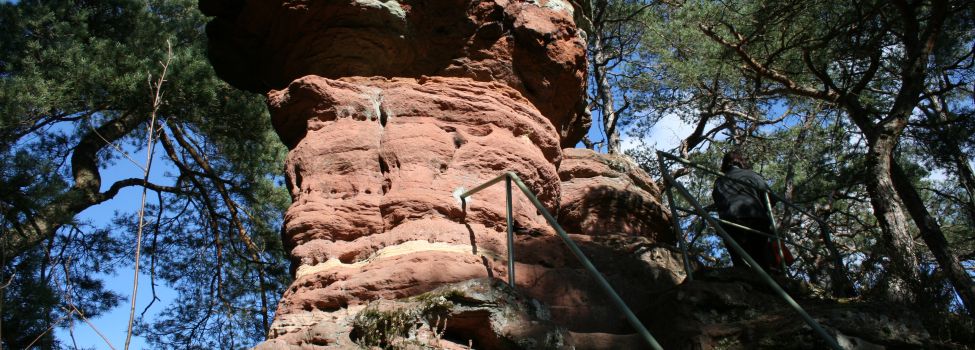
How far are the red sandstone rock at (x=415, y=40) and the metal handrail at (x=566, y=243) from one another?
5.78ft

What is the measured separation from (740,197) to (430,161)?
8.20 ft

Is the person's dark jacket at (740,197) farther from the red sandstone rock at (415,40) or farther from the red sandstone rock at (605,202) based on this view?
the red sandstone rock at (415,40)

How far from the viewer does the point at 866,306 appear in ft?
15.5

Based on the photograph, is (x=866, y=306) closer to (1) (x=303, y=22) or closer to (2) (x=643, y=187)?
(2) (x=643, y=187)

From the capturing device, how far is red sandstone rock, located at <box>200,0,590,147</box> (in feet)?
23.4

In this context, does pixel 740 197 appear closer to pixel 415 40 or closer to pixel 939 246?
pixel 939 246

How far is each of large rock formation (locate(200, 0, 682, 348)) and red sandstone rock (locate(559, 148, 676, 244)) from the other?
0.7 inches

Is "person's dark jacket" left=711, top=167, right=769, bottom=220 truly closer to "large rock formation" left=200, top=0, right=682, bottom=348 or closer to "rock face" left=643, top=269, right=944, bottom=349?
"large rock formation" left=200, top=0, right=682, bottom=348

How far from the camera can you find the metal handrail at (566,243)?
12.0 feet

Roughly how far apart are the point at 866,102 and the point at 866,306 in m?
8.01

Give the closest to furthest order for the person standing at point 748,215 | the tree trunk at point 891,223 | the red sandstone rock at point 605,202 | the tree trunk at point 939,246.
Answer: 1. the tree trunk at point 891,223
2. the person standing at point 748,215
3. the tree trunk at point 939,246
4. the red sandstone rock at point 605,202

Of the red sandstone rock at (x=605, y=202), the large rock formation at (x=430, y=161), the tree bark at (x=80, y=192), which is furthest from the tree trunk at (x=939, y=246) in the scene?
the tree bark at (x=80, y=192)

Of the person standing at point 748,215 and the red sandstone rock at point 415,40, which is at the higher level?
the red sandstone rock at point 415,40

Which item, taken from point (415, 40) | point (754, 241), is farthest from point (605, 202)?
point (415, 40)
